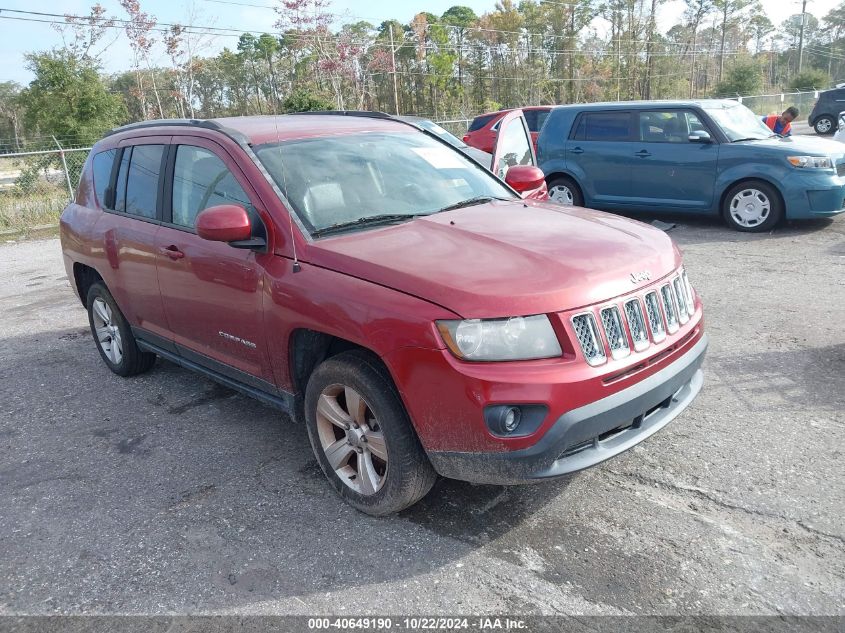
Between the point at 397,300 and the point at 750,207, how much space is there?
26.4 feet

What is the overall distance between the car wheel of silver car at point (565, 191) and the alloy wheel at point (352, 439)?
325 inches

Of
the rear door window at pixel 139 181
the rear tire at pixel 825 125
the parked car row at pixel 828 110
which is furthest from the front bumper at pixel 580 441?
the rear tire at pixel 825 125

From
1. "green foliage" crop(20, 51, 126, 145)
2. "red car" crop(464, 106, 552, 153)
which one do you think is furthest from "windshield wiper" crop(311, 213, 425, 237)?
"green foliage" crop(20, 51, 126, 145)

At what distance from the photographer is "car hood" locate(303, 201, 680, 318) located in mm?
2799

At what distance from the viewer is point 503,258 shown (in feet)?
10.1

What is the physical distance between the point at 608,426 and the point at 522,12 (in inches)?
1902

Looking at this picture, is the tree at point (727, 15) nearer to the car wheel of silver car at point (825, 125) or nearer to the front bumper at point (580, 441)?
the car wheel of silver car at point (825, 125)

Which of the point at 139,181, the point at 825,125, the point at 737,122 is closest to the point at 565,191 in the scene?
the point at 737,122

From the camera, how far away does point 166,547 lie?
321 cm

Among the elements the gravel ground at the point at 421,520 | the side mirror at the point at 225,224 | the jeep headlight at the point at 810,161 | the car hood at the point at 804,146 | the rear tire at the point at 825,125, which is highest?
the side mirror at the point at 225,224

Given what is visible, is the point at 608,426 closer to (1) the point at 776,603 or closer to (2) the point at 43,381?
(1) the point at 776,603

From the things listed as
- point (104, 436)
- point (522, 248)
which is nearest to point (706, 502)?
point (522, 248)

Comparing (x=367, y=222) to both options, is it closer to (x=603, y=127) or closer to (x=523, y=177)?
(x=523, y=177)

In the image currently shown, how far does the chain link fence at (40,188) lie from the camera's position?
585 inches
